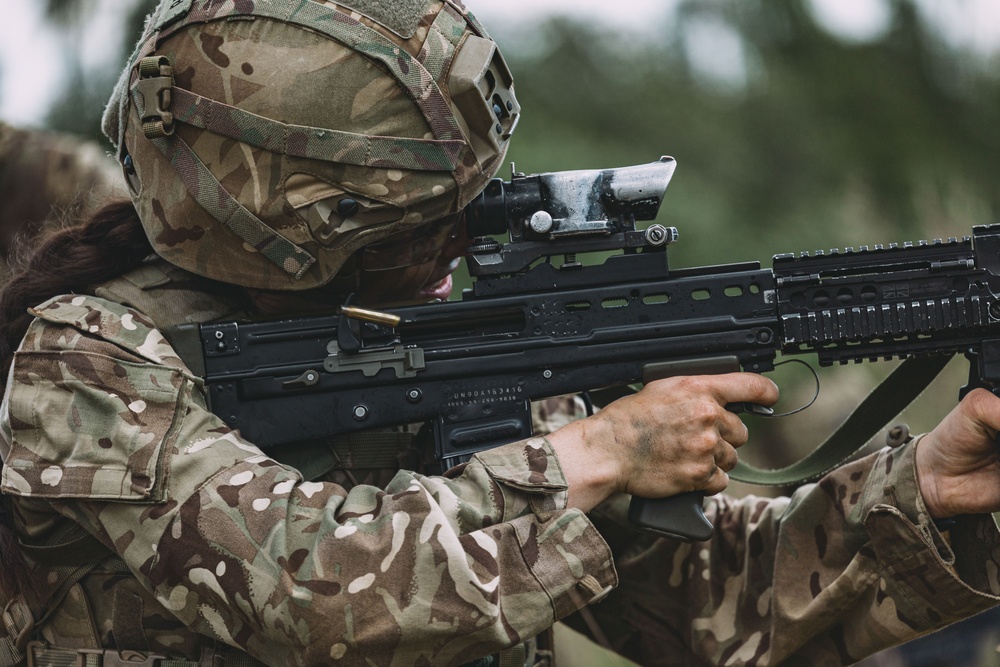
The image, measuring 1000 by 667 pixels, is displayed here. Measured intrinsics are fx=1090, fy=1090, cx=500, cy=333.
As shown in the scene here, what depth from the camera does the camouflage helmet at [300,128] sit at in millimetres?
2820

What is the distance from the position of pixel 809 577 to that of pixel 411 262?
59.2 inches

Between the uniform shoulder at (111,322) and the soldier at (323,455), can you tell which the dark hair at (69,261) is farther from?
the uniform shoulder at (111,322)

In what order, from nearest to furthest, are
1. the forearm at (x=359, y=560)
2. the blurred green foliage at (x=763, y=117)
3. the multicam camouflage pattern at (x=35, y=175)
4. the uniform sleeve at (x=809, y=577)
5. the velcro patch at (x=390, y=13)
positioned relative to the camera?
the forearm at (x=359, y=560), the velcro patch at (x=390, y=13), the uniform sleeve at (x=809, y=577), the multicam camouflage pattern at (x=35, y=175), the blurred green foliage at (x=763, y=117)

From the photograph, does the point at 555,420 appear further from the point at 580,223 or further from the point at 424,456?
the point at 580,223

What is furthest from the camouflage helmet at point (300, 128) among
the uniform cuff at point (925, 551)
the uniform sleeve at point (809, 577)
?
the uniform cuff at point (925, 551)

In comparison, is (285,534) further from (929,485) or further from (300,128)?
(929,485)

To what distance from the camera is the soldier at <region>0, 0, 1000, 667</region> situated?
8.40 ft

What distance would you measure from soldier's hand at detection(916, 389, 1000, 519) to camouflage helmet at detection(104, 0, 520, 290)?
4.74ft

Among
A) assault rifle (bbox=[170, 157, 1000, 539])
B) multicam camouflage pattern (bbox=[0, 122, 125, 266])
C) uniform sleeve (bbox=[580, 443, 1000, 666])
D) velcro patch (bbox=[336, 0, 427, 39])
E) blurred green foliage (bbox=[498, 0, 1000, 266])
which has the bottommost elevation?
blurred green foliage (bbox=[498, 0, 1000, 266])

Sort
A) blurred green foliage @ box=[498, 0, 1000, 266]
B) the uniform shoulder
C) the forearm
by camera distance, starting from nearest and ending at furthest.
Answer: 1. the forearm
2. the uniform shoulder
3. blurred green foliage @ box=[498, 0, 1000, 266]

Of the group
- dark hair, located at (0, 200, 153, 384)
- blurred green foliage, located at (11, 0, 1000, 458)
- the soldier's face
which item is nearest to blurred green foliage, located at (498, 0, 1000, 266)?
blurred green foliage, located at (11, 0, 1000, 458)

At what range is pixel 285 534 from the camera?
2.56 meters

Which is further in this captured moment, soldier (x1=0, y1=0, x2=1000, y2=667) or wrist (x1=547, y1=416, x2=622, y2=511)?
wrist (x1=547, y1=416, x2=622, y2=511)

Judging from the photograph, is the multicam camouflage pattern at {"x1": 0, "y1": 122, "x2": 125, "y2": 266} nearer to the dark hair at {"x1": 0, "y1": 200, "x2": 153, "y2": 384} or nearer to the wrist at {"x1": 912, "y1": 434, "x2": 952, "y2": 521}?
the dark hair at {"x1": 0, "y1": 200, "x2": 153, "y2": 384}
